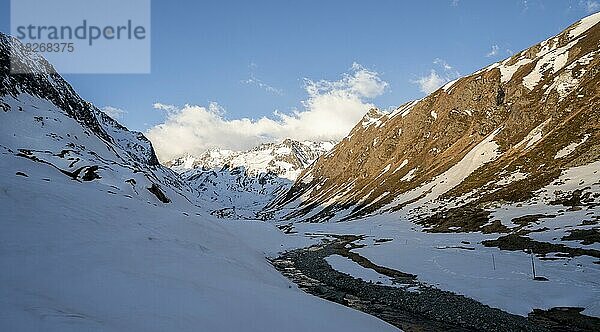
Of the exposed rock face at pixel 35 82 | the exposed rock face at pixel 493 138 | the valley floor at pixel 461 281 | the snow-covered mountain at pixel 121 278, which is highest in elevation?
the exposed rock face at pixel 35 82

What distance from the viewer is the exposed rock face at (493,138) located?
7281 centimetres

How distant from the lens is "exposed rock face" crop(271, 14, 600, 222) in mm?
72812

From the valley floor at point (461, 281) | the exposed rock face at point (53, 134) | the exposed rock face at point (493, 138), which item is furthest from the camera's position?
the exposed rock face at point (493, 138)

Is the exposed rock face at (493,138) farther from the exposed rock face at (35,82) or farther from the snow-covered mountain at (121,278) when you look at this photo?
the exposed rock face at (35,82)

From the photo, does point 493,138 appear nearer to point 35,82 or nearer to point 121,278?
point 121,278

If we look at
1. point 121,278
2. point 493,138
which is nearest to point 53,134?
point 121,278

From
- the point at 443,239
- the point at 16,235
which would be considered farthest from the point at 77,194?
the point at 443,239

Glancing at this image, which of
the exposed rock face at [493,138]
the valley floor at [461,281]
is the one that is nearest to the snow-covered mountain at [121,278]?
the valley floor at [461,281]

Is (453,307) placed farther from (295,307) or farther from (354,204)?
(354,204)

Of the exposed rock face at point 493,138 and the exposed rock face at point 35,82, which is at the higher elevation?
the exposed rock face at point 35,82

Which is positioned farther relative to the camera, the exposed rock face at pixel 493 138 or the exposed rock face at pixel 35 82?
the exposed rock face at pixel 35 82

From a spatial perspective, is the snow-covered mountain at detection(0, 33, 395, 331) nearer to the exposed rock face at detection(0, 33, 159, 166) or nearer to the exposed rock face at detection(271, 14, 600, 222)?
the exposed rock face at detection(271, 14, 600, 222)

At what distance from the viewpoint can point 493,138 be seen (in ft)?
346

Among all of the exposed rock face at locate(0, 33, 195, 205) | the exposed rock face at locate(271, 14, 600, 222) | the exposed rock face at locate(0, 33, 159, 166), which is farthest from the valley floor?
the exposed rock face at locate(0, 33, 159, 166)
